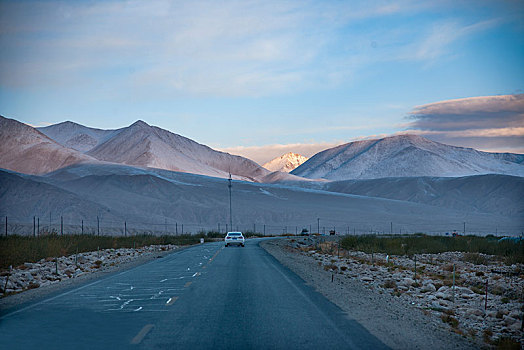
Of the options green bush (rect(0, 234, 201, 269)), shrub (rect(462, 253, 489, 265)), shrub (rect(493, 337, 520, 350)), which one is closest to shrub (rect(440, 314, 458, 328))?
shrub (rect(493, 337, 520, 350))

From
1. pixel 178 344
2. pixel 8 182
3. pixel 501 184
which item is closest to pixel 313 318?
pixel 178 344

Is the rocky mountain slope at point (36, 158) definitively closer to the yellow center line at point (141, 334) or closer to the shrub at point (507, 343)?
the yellow center line at point (141, 334)

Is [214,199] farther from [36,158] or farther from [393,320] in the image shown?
[393,320]

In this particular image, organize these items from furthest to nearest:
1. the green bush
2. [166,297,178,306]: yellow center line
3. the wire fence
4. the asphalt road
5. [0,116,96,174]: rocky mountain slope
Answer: [0,116,96,174]: rocky mountain slope
the wire fence
the green bush
[166,297,178,306]: yellow center line
the asphalt road

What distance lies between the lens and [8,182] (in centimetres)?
12488

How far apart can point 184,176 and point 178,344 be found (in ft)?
570

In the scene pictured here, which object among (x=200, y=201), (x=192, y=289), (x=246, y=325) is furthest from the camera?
(x=200, y=201)

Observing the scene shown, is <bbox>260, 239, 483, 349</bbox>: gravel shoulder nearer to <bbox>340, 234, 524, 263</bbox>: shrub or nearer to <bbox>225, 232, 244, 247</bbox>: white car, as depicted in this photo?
<bbox>340, 234, 524, 263</bbox>: shrub

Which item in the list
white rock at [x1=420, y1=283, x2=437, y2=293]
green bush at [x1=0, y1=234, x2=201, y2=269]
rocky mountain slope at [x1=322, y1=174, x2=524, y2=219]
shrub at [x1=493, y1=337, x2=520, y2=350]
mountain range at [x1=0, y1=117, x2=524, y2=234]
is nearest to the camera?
shrub at [x1=493, y1=337, x2=520, y2=350]

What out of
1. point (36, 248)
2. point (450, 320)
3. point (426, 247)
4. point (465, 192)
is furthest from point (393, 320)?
point (465, 192)

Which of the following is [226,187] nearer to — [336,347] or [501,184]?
[501,184]

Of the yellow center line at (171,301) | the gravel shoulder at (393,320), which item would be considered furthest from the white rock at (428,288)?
the yellow center line at (171,301)

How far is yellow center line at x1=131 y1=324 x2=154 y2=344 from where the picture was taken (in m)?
9.19

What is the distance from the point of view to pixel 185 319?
36.8ft
